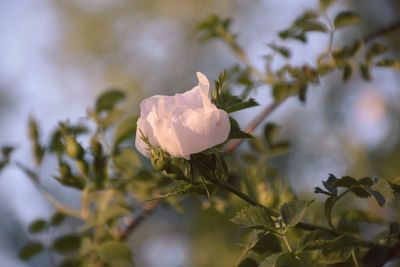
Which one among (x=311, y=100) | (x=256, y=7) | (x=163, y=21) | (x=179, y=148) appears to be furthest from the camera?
(x=163, y=21)

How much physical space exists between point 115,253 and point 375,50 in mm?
308

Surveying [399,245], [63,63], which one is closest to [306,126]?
[399,245]

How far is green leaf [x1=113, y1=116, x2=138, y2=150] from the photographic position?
2.00ft

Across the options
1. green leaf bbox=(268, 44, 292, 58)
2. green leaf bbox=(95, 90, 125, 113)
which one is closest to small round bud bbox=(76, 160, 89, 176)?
green leaf bbox=(95, 90, 125, 113)

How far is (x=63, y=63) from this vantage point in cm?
222

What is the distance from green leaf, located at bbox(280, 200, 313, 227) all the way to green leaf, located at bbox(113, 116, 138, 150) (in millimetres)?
254

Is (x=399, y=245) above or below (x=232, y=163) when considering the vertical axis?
below

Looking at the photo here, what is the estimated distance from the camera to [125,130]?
0.61 meters

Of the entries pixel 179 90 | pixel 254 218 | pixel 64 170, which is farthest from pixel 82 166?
pixel 179 90

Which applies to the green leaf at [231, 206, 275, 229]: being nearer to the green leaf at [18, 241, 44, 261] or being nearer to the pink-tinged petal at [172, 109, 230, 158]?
the pink-tinged petal at [172, 109, 230, 158]

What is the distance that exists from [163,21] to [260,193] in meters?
1.61

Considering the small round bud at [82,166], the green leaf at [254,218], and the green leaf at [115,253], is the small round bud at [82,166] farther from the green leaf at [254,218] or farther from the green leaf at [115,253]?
the green leaf at [254,218]

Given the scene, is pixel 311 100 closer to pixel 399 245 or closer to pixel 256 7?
pixel 256 7

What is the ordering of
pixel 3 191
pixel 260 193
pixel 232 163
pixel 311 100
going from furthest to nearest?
pixel 3 191 < pixel 311 100 < pixel 232 163 < pixel 260 193
